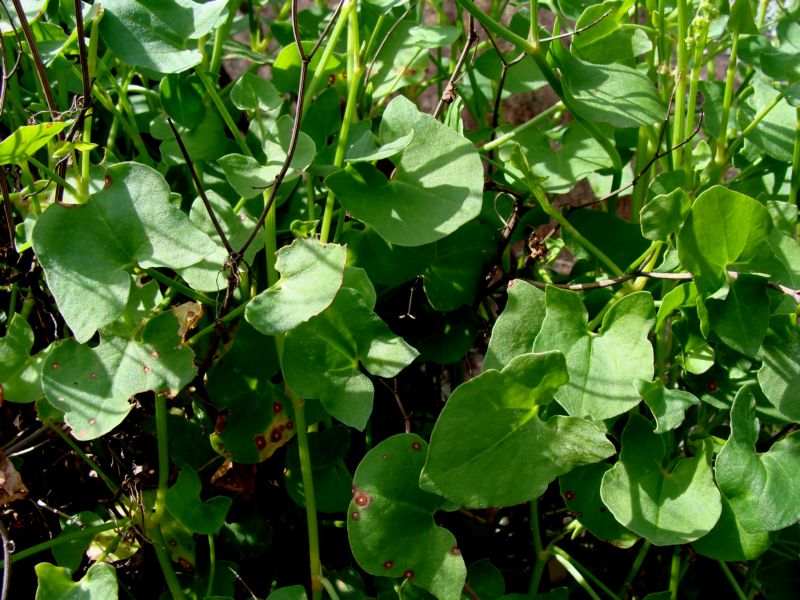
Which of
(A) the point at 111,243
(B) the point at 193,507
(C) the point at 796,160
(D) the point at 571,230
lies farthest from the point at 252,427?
(C) the point at 796,160

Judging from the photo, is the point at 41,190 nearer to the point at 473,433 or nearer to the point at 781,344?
the point at 473,433

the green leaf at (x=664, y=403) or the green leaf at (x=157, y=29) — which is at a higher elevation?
the green leaf at (x=157, y=29)

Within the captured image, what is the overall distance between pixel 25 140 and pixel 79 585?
29 cm

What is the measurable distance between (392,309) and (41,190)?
0.99 ft

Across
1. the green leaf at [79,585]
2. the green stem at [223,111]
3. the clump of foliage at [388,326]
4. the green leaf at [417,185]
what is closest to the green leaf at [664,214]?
the clump of foliage at [388,326]

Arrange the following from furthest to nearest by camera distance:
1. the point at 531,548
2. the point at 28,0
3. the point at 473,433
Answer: the point at 531,548, the point at 28,0, the point at 473,433

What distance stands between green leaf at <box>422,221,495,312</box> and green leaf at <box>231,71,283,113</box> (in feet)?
0.58

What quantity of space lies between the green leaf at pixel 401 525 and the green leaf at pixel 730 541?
178 millimetres

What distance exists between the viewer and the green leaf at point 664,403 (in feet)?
1.71

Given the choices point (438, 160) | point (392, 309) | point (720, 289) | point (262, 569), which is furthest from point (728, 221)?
point (262, 569)

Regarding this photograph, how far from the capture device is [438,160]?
0.58 meters

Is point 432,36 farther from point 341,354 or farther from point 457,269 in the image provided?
point 341,354

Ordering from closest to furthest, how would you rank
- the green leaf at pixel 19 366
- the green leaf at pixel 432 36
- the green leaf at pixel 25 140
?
the green leaf at pixel 25 140
the green leaf at pixel 19 366
the green leaf at pixel 432 36

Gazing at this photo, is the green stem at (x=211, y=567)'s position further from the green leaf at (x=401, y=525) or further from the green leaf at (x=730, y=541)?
the green leaf at (x=730, y=541)
